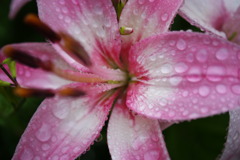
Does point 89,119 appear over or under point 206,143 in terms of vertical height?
over

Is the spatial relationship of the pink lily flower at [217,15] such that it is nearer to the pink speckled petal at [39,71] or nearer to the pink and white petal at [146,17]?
the pink and white petal at [146,17]

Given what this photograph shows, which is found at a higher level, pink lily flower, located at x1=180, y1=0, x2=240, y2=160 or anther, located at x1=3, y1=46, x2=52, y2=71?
anther, located at x1=3, y1=46, x2=52, y2=71

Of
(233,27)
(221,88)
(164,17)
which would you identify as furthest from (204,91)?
(233,27)

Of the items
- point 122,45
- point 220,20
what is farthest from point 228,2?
point 122,45

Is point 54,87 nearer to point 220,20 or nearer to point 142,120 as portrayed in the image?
point 142,120

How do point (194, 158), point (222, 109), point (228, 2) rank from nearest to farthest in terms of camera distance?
point (222, 109) < point (228, 2) < point (194, 158)

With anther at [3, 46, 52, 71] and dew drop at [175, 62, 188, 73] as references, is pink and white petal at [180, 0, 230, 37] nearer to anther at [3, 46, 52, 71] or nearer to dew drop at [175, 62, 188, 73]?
dew drop at [175, 62, 188, 73]

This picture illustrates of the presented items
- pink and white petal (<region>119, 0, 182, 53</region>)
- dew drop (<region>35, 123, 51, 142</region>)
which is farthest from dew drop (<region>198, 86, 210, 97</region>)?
dew drop (<region>35, 123, 51, 142</region>)
